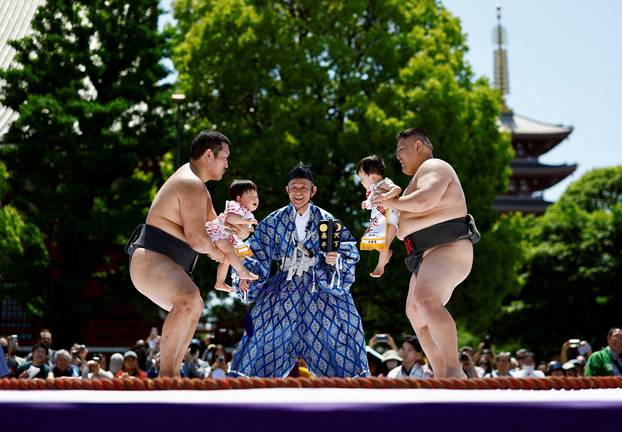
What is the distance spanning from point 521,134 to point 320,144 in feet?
92.0

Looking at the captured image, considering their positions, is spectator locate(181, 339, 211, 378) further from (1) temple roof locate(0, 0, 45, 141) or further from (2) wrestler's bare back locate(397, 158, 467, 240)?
(1) temple roof locate(0, 0, 45, 141)

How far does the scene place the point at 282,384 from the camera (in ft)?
5.45

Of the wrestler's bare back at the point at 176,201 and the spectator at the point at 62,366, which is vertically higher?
the wrestler's bare back at the point at 176,201

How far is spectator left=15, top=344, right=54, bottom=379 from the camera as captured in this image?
311 inches

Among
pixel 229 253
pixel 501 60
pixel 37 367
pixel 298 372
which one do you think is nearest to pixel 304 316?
pixel 229 253

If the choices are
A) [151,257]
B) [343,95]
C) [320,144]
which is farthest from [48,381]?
[343,95]

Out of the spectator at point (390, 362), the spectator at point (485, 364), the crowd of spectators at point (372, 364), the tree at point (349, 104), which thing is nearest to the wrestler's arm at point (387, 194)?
the crowd of spectators at point (372, 364)

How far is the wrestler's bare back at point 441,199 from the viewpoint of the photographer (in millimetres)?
4047

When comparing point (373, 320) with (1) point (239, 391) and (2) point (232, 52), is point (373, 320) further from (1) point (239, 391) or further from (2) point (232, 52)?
(1) point (239, 391)

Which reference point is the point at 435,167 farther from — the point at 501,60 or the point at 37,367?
the point at 501,60

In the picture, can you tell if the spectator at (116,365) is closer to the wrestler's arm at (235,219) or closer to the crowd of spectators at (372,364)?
the crowd of spectators at (372,364)

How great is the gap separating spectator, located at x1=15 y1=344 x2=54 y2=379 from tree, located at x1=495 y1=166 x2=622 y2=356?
18.5 meters

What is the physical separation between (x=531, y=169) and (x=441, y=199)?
3803 cm

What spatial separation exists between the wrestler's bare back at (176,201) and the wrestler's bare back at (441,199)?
3.31ft
